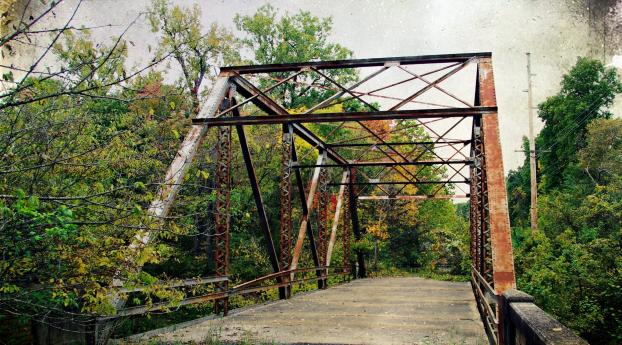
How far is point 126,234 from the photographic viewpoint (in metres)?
5.00

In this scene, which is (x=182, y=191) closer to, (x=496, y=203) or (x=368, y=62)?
(x=368, y=62)

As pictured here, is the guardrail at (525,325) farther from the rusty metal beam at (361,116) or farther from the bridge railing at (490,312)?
the rusty metal beam at (361,116)

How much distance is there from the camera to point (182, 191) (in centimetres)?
1248

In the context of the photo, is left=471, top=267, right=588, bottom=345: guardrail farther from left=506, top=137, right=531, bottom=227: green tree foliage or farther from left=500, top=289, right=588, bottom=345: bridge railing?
left=506, top=137, right=531, bottom=227: green tree foliage

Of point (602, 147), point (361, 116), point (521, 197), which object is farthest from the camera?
point (521, 197)

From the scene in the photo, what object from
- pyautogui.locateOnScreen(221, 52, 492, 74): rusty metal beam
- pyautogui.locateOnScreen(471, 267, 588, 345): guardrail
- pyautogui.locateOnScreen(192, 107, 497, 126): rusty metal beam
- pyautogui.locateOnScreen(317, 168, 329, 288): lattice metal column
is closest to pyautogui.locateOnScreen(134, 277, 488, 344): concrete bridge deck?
pyautogui.locateOnScreen(471, 267, 588, 345): guardrail

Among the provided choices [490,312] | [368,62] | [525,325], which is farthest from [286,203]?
[525,325]

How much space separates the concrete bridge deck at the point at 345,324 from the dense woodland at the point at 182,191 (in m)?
1.48

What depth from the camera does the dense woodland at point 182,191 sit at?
13.3ft

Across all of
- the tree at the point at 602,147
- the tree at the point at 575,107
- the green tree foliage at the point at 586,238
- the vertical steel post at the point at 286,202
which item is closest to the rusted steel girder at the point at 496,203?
the vertical steel post at the point at 286,202

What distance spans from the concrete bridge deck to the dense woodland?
4.85 feet

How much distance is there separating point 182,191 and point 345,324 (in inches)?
236

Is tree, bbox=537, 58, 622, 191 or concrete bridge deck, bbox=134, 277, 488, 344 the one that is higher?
tree, bbox=537, 58, 622, 191

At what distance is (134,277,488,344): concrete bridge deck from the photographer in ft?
22.6
